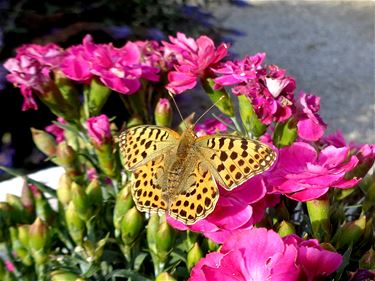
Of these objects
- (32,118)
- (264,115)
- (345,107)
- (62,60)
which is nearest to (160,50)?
(62,60)

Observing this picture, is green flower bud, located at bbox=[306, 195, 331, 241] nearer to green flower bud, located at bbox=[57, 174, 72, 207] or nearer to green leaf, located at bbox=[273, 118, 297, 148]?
green leaf, located at bbox=[273, 118, 297, 148]

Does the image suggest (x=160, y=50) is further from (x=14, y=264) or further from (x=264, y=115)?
(x=14, y=264)

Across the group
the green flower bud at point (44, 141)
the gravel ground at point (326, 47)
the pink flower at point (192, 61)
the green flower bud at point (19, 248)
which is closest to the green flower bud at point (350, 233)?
the pink flower at point (192, 61)

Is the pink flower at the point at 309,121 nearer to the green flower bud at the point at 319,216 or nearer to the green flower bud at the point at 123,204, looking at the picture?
the green flower bud at the point at 319,216

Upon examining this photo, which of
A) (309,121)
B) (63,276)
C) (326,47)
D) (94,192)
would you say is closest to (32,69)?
(94,192)

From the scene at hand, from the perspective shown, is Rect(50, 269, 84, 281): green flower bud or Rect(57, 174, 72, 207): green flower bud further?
Rect(57, 174, 72, 207): green flower bud

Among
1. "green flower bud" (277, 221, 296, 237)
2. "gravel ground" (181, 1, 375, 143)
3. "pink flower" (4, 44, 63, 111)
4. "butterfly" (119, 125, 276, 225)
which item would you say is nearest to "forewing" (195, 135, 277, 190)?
"butterfly" (119, 125, 276, 225)
